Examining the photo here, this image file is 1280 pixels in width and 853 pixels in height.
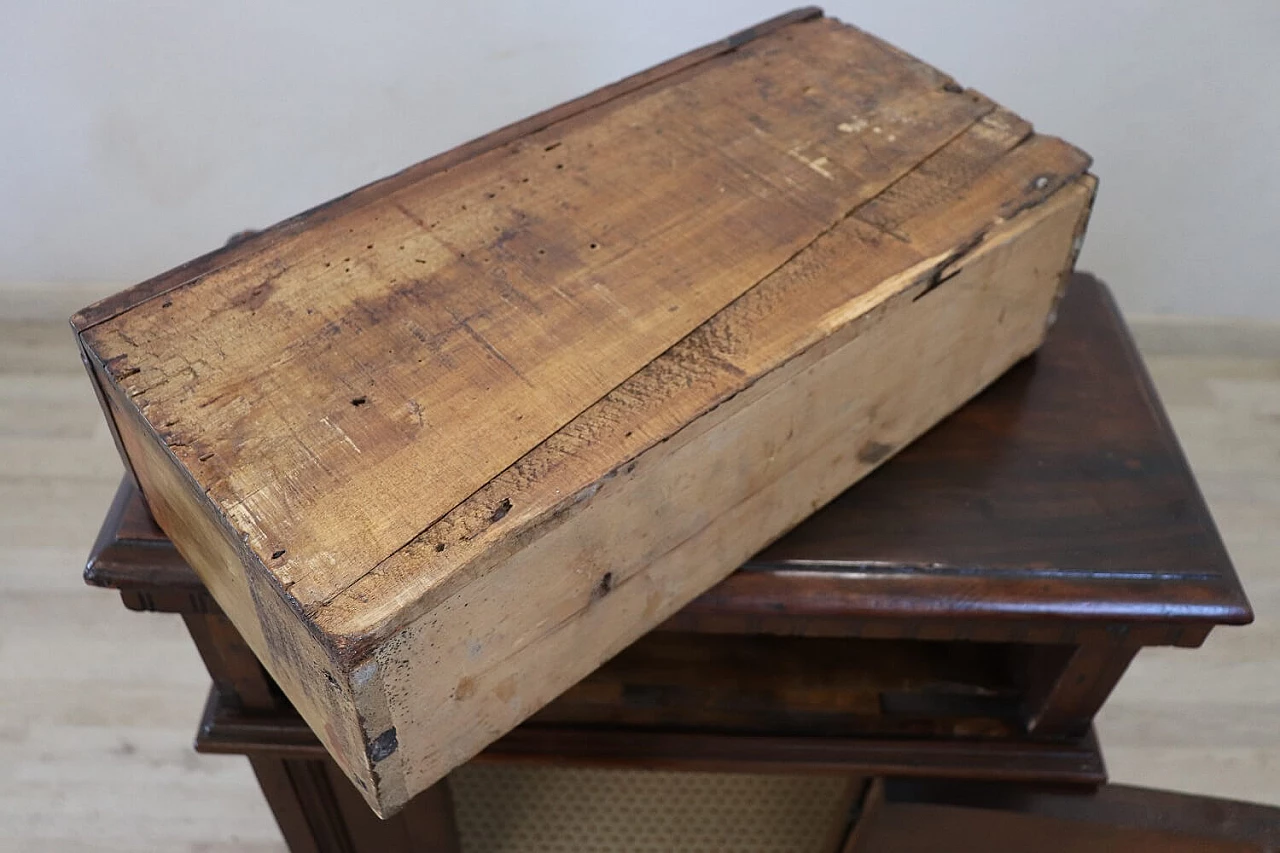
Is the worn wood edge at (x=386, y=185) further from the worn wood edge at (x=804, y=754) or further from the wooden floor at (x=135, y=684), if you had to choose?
the wooden floor at (x=135, y=684)

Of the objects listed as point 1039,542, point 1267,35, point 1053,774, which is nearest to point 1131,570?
point 1039,542

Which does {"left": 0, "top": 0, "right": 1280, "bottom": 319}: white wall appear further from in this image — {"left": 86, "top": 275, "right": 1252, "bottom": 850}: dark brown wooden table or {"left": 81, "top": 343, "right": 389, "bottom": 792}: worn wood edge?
{"left": 81, "top": 343, "right": 389, "bottom": 792}: worn wood edge

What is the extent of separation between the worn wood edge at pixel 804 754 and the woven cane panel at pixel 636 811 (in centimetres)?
28

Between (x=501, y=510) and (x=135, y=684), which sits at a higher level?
(x=501, y=510)

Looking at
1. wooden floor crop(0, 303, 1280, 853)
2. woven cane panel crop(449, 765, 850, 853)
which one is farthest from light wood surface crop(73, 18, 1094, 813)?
wooden floor crop(0, 303, 1280, 853)

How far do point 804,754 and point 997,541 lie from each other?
206mm

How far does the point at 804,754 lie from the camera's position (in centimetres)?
76

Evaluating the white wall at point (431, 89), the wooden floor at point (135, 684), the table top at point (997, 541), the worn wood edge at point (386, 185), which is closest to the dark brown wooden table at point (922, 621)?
the table top at point (997, 541)

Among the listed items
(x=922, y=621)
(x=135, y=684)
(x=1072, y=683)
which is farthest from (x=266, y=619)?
(x=135, y=684)

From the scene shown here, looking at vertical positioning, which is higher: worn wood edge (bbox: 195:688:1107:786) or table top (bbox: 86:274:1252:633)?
table top (bbox: 86:274:1252:633)

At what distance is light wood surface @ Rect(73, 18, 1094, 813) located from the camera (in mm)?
504

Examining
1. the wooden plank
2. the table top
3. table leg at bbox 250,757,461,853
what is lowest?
table leg at bbox 250,757,461,853

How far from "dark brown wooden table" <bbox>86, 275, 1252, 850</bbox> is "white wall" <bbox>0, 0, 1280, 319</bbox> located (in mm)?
518

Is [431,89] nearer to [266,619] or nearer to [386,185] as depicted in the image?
[386,185]
